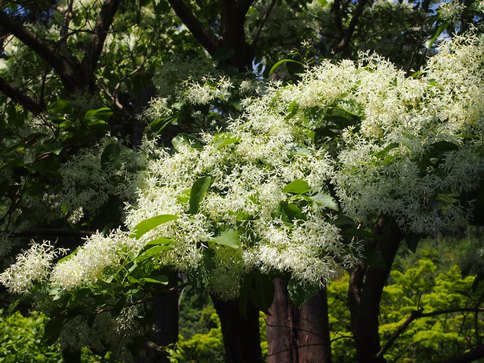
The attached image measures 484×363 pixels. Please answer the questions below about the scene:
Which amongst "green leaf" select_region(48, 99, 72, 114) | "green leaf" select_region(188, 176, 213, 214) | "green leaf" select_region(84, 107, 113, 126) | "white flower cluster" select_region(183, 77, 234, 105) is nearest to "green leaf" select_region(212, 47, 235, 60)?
"white flower cluster" select_region(183, 77, 234, 105)

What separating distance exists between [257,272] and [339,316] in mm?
4493

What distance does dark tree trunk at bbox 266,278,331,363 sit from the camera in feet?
10.9

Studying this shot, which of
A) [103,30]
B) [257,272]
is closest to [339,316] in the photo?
[103,30]

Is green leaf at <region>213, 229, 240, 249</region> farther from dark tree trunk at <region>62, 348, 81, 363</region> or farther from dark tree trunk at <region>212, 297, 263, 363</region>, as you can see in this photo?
dark tree trunk at <region>212, 297, 263, 363</region>

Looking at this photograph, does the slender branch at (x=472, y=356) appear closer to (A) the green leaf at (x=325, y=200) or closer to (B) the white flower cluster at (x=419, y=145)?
(B) the white flower cluster at (x=419, y=145)

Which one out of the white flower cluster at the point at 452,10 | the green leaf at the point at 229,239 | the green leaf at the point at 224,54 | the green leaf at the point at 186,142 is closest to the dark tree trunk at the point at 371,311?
the white flower cluster at the point at 452,10

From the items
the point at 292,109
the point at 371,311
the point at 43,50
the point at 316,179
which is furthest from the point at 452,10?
the point at 43,50

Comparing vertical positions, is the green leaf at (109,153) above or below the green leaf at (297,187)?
above

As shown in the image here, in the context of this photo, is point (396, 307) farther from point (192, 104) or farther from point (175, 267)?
point (175, 267)

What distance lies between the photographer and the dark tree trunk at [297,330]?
131 inches

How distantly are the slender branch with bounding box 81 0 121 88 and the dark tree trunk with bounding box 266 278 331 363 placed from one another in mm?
1515

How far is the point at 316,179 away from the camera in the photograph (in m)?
1.78

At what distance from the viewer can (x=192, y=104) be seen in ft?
8.70

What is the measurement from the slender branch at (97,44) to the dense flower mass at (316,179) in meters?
1.57
